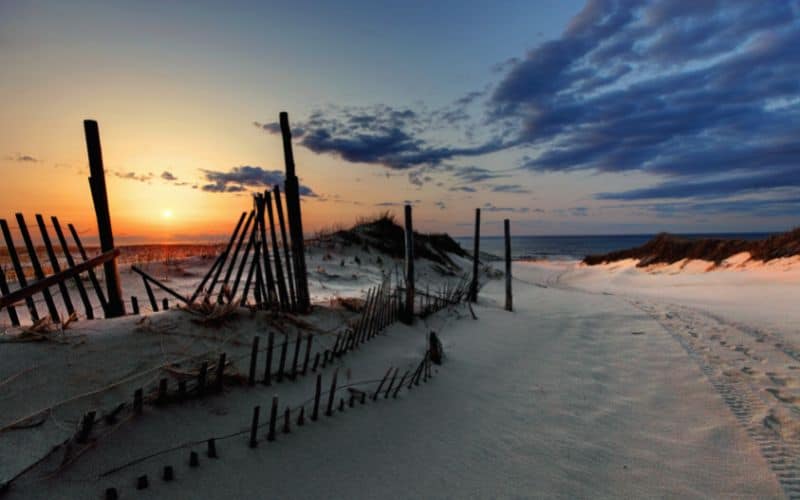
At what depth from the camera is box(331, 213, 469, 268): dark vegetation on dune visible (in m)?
22.3

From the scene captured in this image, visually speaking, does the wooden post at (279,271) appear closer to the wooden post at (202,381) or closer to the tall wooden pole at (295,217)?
the tall wooden pole at (295,217)

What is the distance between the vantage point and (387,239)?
2370 centimetres

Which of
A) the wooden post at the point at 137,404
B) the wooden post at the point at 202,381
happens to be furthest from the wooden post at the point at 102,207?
the wooden post at the point at 137,404

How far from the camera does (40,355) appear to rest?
4180mm

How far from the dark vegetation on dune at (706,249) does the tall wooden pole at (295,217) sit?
26.9 metres

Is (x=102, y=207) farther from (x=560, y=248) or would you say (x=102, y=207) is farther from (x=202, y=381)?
(x=560, y=248)

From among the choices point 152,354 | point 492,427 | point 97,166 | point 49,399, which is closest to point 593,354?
point 492,427

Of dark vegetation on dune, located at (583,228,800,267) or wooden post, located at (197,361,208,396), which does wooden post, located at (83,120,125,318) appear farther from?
dark vegetation on dune, located at (583,228,800,267)

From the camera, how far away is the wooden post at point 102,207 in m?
5.61

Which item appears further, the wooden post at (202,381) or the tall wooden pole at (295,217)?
the tall wooden pole at (295,217)

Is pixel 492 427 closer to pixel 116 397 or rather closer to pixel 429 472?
pixel 429 472

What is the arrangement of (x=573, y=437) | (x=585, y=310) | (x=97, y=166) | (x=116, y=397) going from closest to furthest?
(x=116, y=397) < (x=573, y=437) < (x=97, y=166) < (x=585, y=310)

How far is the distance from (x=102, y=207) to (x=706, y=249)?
35160 millimetres

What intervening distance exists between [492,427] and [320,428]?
2232 mm
